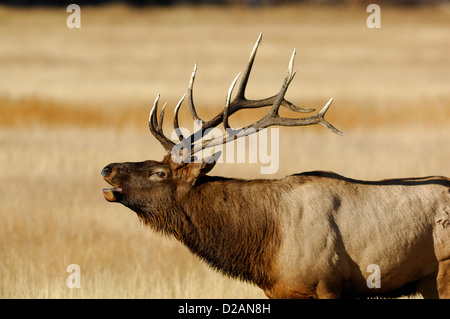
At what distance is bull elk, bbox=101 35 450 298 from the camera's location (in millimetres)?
6105

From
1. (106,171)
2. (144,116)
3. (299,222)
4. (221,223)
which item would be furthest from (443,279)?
(144,116)

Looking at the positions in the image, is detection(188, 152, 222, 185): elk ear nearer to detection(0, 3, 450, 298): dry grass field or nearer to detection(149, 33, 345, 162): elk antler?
detection(149, 33, 345, 162): elk antler

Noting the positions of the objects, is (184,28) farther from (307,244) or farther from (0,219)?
(307,244)

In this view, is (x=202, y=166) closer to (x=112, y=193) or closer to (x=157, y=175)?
(x=157, y=175)

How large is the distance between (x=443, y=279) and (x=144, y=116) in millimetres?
15581

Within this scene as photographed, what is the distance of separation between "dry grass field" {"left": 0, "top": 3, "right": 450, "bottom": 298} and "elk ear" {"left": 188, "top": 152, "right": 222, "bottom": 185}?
239 centimetres

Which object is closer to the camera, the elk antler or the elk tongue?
the elk tongue

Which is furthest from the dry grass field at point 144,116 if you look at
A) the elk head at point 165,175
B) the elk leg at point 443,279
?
the elk leg at point 443,279

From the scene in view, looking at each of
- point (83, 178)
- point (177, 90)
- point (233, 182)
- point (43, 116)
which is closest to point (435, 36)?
point (177, 90)

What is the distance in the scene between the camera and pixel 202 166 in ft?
21.0

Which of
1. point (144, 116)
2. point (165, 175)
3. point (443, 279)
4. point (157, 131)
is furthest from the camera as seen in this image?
point (144, 116)

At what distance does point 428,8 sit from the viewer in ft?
197

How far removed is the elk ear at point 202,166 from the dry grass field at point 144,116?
7.86 feet

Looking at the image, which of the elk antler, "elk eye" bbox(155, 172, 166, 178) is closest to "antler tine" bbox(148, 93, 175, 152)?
the elk antler
